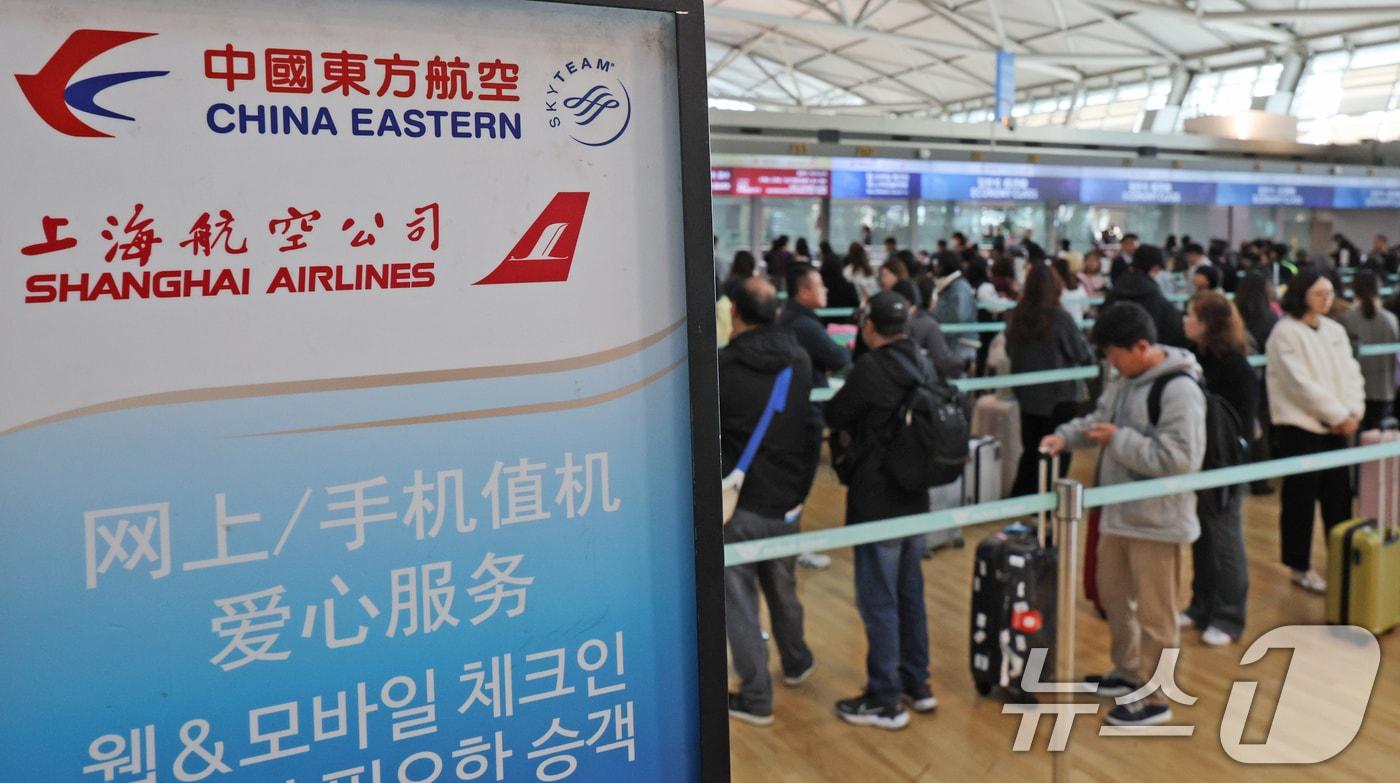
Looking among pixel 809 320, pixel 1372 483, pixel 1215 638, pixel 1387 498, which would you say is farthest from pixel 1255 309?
pixel 809 320

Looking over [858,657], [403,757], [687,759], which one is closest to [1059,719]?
[858,657]

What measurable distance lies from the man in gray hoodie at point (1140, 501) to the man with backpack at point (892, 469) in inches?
17.2

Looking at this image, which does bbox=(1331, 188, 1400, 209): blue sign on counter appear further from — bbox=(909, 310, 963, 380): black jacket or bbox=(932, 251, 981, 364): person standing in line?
bbox=(909, 310, 963, 380): black jacket

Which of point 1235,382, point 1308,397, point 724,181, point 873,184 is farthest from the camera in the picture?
point 873,184

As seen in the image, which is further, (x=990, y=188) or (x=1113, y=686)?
(x=990, y=188)

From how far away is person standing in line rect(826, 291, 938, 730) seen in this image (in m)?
3.86

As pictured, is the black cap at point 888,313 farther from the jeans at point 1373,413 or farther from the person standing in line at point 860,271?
the person standing in line at point 860,271

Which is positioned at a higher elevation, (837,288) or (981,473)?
(837,288)

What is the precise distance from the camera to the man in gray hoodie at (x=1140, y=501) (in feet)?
12.4

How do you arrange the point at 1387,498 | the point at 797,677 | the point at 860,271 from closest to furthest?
the point at 797,677, the point at 1387,498, the point at 860,271

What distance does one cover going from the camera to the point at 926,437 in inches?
150

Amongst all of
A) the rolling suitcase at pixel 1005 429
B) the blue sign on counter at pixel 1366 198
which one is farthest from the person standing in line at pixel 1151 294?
the blue sign on counter at pixel 1366 198

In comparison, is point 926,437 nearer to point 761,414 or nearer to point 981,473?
point 761,414

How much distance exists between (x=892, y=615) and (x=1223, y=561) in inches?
60.7
